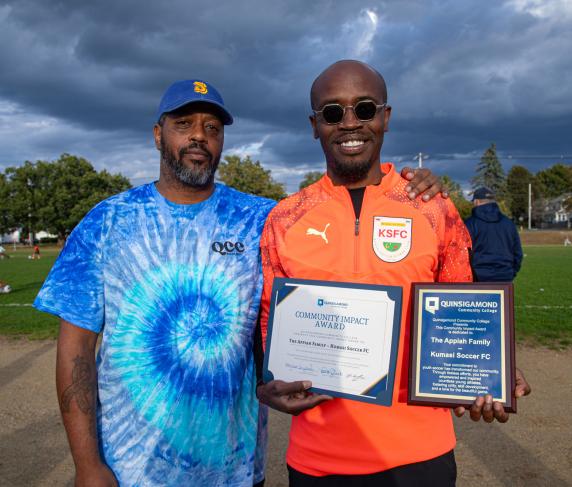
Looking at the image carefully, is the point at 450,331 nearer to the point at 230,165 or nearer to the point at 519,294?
the point at 519,294

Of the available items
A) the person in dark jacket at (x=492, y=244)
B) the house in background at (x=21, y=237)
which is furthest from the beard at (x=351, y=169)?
the house in background at (x=21, y=237)

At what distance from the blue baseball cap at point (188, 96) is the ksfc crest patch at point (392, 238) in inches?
44.8

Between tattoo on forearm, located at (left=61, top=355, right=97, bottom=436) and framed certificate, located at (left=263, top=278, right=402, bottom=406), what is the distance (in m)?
0.88

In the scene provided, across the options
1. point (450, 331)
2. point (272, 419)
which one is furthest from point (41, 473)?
point (450, 331)

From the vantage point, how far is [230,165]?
61719 millimetres

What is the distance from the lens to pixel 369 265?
2.43 metres

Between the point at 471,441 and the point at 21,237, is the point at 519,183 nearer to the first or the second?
the point at 21,237

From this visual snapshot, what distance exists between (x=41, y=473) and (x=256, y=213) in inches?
140

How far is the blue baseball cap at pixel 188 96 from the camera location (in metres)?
2.75

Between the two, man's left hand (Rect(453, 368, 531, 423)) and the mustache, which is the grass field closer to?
man's left hand (Rect(453, 368, 531, 423))

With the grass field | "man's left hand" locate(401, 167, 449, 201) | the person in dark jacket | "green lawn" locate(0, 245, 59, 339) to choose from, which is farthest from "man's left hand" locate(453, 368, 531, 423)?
→ "green lawn" locate(0, 245, 59, 339)

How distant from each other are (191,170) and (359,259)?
103cm

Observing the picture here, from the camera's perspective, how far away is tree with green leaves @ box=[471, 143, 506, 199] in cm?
9225
